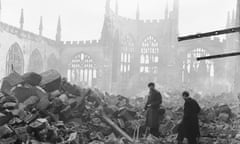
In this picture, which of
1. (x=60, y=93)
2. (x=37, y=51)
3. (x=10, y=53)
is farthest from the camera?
(x=37, y=51)

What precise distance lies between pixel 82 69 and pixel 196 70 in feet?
47.3

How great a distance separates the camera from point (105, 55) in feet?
115

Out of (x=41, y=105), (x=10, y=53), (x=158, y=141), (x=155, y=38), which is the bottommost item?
(x=158, y=141)

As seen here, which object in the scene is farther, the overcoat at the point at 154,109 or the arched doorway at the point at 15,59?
the arched doorway at the point at 15,59

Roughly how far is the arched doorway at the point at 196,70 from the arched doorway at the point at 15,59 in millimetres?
19343

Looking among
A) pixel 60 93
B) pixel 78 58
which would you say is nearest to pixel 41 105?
pixel 60 93

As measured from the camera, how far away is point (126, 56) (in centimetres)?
3791

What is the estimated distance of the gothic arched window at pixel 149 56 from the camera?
1485 inches

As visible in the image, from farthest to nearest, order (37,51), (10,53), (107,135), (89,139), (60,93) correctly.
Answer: (37,51)
(10,53)
(60,93)
(107,135)
(89,139)

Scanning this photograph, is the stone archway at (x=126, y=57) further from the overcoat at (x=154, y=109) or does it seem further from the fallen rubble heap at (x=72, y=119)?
the overcoat at (x=154, y=109)

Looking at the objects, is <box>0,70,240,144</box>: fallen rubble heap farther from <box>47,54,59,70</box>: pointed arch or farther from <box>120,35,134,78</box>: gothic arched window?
<box>120,35,134,78</box>: gothic arched window

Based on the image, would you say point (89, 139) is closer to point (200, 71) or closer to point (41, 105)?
point (41, 105)

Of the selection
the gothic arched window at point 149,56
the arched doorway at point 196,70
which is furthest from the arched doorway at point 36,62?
the arched doorway at point 196,70

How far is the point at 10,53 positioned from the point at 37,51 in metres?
4.11
